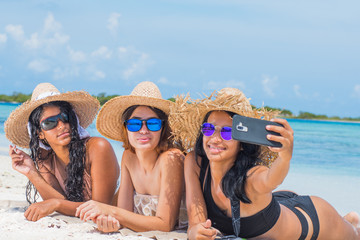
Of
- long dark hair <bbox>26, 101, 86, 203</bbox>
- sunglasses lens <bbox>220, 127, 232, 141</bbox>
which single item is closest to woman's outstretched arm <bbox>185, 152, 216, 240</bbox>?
sunglasses lens <bbox>220, 127, 232, 141</bbox>

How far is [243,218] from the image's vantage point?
3.62 metres

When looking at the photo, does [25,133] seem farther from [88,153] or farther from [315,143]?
[315,143]

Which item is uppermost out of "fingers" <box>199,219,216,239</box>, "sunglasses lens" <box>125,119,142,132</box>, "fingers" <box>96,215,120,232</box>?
"sunglasses lens" <box>125,119,142,132</box>

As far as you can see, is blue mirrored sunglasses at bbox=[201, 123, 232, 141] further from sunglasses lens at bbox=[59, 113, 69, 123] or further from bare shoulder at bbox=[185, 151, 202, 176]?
sunglasses lens at bbox=[59, 113, 69, 123]

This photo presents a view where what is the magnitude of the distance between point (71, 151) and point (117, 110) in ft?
2.18

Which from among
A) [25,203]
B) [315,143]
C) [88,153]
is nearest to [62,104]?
[88,153]

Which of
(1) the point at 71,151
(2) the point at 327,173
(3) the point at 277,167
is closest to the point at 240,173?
(3) the point at 277,167

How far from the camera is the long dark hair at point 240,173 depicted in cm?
351

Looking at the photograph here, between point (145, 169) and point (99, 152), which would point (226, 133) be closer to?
point (145, 169)

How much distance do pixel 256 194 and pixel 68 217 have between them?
6.40ft

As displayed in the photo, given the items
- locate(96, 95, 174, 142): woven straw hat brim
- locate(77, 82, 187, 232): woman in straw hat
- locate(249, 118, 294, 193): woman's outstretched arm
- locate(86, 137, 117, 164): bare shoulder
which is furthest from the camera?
locate(86, 137, 117, 164): bare shoulder

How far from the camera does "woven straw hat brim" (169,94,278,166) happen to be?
11.7 ft

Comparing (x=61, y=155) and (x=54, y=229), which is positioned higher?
(x=61, y=155)

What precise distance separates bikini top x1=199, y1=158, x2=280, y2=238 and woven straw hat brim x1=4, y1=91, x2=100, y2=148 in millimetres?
1586
